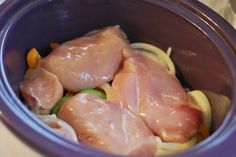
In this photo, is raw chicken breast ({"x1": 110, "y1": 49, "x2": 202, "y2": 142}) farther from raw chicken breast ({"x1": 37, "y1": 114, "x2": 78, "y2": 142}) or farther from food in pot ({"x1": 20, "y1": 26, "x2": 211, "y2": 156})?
raw chicken breast ({"x1": 37, "y1": 114, "x2": 78, "y2": 142})

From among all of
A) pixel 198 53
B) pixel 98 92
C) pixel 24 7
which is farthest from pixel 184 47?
pixel 24 7

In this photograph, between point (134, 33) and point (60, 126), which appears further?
point (134, 33)

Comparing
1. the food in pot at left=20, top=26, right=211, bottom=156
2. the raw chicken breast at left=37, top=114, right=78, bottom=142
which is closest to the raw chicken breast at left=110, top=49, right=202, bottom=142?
the food in pot at left=20, top=26, right=211, bottom=156

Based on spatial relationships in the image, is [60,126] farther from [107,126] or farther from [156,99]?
[156,99]

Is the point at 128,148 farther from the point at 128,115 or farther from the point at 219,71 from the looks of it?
the point at 219,71

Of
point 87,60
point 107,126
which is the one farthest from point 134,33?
point 107,126
